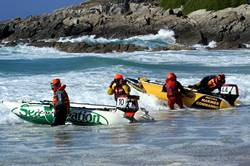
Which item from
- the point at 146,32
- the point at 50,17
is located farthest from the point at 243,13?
the point at 50,17

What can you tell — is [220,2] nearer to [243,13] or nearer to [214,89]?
[243,13]

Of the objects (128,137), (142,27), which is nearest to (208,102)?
(128,137)

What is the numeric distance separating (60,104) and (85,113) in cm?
52

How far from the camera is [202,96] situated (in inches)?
568

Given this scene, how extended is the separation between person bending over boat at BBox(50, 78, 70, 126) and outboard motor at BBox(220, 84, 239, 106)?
16.3 ft

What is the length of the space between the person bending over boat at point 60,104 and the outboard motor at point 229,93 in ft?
16.3

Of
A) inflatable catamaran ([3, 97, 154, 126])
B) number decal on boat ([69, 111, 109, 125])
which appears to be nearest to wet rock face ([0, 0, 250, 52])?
inflatable catamaran ([3, 97, 154, 126])

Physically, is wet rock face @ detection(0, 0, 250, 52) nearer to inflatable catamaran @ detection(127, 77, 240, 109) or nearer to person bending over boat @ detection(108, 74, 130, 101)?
inflatable catamaran @ detection(127, 77, 240, 109)

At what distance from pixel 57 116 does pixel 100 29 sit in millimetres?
44660

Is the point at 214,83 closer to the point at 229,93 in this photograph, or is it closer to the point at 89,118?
the point at 229,93

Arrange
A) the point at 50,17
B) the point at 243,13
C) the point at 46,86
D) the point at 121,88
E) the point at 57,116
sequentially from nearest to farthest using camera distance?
the point at 57,116
the point at 121,88
the point at 46,86
the point at 243,13
the point at 50,17

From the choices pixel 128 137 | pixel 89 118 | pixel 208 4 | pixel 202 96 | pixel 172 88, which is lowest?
pixel 128 137

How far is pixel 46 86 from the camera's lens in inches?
698

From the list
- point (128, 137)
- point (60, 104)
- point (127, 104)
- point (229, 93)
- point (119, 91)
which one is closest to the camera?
point (128, 137)
